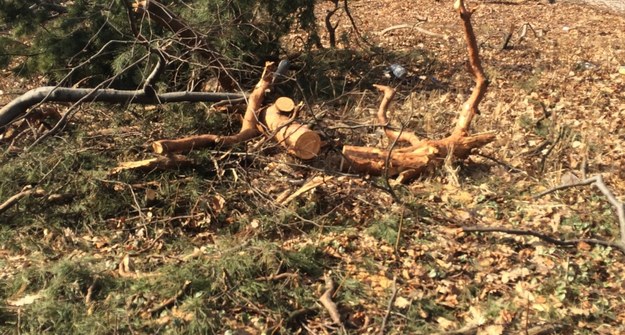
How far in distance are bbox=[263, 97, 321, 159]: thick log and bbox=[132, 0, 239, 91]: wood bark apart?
1.49ft

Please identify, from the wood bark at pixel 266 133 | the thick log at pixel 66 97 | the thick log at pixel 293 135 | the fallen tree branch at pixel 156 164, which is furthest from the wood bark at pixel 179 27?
the fallen tree branch at pixel 156 164

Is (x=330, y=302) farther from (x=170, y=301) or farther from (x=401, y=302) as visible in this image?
(x=170, y=301)

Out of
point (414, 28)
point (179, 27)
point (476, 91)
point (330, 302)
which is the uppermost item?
point (179, 27)

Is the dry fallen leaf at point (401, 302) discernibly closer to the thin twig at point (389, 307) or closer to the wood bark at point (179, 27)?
the thin twig at point (389, 307)

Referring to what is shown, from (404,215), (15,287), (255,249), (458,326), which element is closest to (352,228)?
(404,215)

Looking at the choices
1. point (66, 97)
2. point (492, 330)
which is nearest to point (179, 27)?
point (66, 97)

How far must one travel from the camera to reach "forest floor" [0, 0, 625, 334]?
122 inches

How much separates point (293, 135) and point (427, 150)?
3.32 feet

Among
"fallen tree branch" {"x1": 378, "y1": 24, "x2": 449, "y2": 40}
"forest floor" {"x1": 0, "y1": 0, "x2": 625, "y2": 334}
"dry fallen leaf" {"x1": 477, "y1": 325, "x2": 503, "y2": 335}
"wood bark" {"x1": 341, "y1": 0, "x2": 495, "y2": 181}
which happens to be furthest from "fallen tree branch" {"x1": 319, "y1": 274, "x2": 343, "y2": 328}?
"fallen tree branch" {"x1": 378, "y1": 24, "x2": 449, "y2": 40}

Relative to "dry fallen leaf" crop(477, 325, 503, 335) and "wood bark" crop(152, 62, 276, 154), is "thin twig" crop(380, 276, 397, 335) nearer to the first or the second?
"dry fallen leaf" crop(477, 325, 503, 335)

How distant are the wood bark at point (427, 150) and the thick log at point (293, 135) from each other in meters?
0.25

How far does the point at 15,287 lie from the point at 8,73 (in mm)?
3918

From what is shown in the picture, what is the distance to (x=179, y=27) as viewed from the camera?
16.6 feet

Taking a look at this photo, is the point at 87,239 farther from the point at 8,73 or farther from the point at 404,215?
the point at 8,73
